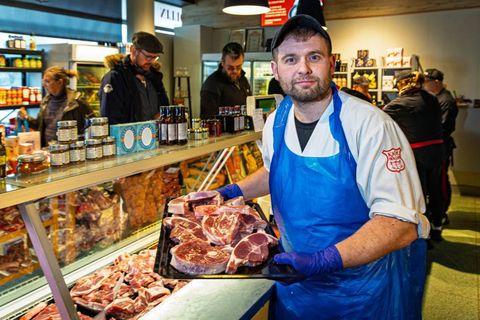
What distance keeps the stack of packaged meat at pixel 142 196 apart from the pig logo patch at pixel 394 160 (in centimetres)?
160

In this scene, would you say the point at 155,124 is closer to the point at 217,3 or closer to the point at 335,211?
the point at 335,211

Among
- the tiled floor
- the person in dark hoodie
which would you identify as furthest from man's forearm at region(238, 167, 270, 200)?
the tiled floor

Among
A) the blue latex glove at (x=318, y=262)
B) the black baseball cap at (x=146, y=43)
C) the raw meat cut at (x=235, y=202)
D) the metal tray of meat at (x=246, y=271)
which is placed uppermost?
the black baseball cap at (x=146, y=43)

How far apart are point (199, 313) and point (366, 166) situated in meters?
0.95

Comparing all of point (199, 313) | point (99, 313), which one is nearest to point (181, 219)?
point (199, 313)

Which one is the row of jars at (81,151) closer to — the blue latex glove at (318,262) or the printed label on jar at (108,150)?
the printed label on jar at (108,150)

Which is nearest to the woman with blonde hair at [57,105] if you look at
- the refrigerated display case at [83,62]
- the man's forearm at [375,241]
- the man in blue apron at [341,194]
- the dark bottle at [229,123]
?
the refrigerated display case at [83,62]

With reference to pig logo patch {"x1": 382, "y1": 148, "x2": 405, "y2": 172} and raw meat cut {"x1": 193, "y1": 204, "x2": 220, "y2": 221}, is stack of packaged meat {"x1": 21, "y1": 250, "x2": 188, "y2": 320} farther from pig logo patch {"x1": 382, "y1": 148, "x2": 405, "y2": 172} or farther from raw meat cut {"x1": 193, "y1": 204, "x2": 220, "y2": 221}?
pig logo patch {"x1": 382, "y1": 148, "x2": 405, "y2": 172}

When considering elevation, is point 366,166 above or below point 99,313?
above

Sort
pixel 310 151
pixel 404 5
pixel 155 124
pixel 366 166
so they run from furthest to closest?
pixel 404 5 → pixel 155 124 → pixel 310 151 → pixel 366 166

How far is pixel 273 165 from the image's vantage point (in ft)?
6.60

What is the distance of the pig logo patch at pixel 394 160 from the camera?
5.31 ft

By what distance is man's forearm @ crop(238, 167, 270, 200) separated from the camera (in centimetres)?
231

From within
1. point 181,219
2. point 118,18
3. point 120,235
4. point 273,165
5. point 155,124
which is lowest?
point 120,235
